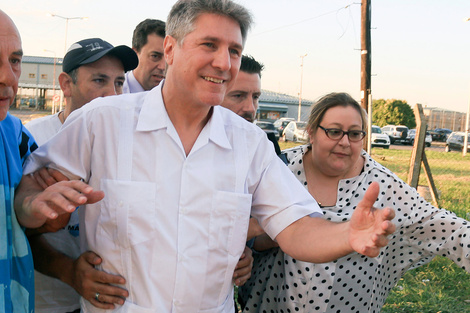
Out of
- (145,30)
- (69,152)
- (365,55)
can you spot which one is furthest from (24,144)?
(365,55)

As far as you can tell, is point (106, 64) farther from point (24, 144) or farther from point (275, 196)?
point (275, 196)

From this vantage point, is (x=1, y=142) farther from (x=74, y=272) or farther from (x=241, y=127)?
(x=241, y=127)

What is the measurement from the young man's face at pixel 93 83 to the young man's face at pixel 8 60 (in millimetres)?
1569

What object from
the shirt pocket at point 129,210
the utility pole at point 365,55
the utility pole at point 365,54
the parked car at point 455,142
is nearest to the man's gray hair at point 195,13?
the shirt pocket at point 129,210

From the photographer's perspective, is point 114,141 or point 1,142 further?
point 114,141

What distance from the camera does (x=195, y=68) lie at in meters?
2.20

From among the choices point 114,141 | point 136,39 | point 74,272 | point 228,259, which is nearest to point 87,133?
point 114,141

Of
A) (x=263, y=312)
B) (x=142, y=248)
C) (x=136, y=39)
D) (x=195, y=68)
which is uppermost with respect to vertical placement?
(x=136, y=39)

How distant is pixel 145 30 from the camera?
512 centimetres

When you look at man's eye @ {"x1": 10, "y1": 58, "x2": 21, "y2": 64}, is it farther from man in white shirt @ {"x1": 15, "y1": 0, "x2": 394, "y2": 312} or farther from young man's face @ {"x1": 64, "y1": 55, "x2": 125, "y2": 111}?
Result: young man's face @ {"x1": 64, "y1": 55, "x2": 125, "y2": 111}

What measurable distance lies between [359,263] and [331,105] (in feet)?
3.56

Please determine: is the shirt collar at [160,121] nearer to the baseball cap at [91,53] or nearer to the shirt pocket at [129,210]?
the shirt pocket at [129,210]

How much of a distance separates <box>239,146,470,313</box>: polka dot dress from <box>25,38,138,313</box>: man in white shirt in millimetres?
1182

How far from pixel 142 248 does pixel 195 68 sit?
0.81m
